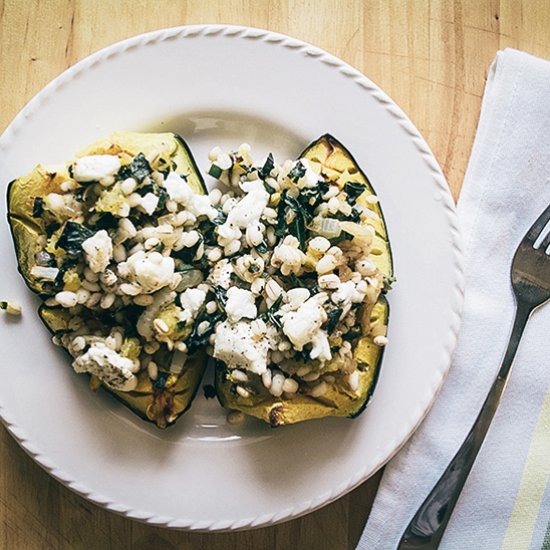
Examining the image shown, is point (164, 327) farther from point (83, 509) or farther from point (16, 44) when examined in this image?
→ point (16, 44)

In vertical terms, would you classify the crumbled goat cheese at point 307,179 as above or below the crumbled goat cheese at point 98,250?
above

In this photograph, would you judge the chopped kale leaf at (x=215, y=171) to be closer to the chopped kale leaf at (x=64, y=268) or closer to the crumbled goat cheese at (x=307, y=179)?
the crumbled goat cheese at (x=307, y=179)

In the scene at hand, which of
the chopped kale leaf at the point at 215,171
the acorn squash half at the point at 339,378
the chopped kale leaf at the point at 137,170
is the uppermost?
the chopped kale leaf at the point at 137,170

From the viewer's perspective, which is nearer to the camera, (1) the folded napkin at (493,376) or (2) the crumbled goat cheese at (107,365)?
(2) the crumbled goat cheese at (107,365)

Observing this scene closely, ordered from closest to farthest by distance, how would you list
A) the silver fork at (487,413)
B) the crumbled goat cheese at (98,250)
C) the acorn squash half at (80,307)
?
the crumbled goat cheese at (98,250), the acorn squash half at (80,307), the silver fork at (487,413)

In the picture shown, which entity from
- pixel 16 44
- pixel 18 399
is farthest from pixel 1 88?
pixel 18 399

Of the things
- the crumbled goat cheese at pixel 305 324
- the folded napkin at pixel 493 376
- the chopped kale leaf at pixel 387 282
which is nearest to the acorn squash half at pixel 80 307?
the crumbled goat cheese at pixel 305 324

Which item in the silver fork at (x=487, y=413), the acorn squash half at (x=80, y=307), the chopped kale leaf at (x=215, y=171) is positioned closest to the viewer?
the acorn squash half at (x=80, y=307)

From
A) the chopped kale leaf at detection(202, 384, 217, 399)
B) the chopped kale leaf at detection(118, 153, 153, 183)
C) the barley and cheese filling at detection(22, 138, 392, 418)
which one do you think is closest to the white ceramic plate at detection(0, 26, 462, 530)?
the chopped kale leaf at detection(202, 384, 217, 399)

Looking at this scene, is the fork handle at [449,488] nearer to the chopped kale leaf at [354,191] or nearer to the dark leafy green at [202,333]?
the chopped kale leaf at [354,191]
